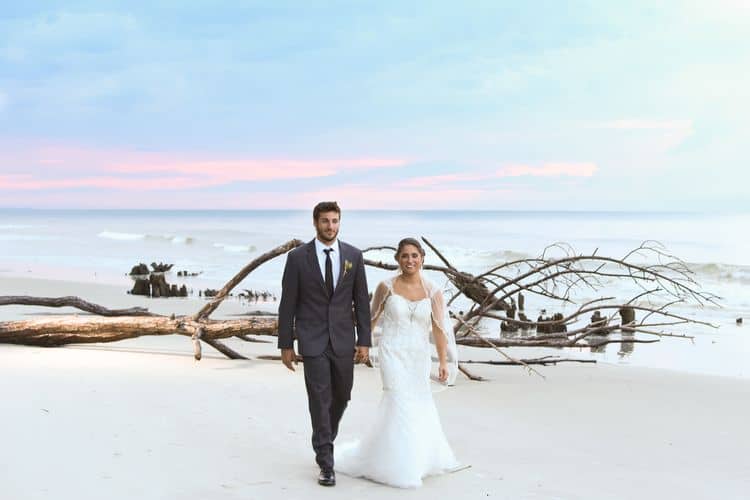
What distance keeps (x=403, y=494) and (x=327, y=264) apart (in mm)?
1512

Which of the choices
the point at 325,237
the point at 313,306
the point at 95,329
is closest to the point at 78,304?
the point at 95,329

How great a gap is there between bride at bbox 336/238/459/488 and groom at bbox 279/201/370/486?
0.34 meters

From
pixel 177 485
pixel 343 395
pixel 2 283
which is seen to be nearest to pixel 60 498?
pixel 177 485

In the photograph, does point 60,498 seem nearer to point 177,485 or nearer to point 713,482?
point 177,485

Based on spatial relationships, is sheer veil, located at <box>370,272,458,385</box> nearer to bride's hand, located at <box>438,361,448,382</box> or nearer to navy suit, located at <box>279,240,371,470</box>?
bride's hand, located at <box>438,361,448,382</box>

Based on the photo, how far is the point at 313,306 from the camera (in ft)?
14.8

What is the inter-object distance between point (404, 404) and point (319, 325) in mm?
824

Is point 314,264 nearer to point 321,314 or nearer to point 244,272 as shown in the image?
point 321,314

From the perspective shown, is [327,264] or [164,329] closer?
[327,264]

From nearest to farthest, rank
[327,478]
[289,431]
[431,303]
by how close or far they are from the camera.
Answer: [327,478], [431,303], [289,431]

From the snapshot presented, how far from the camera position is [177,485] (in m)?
4.20

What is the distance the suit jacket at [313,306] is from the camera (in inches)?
176

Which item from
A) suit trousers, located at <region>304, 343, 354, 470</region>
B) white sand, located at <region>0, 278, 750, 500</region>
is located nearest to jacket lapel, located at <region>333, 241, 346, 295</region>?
suit trousers, located at <region>304, 343, 354, 470</region>

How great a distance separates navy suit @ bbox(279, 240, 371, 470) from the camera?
446 centimetres
